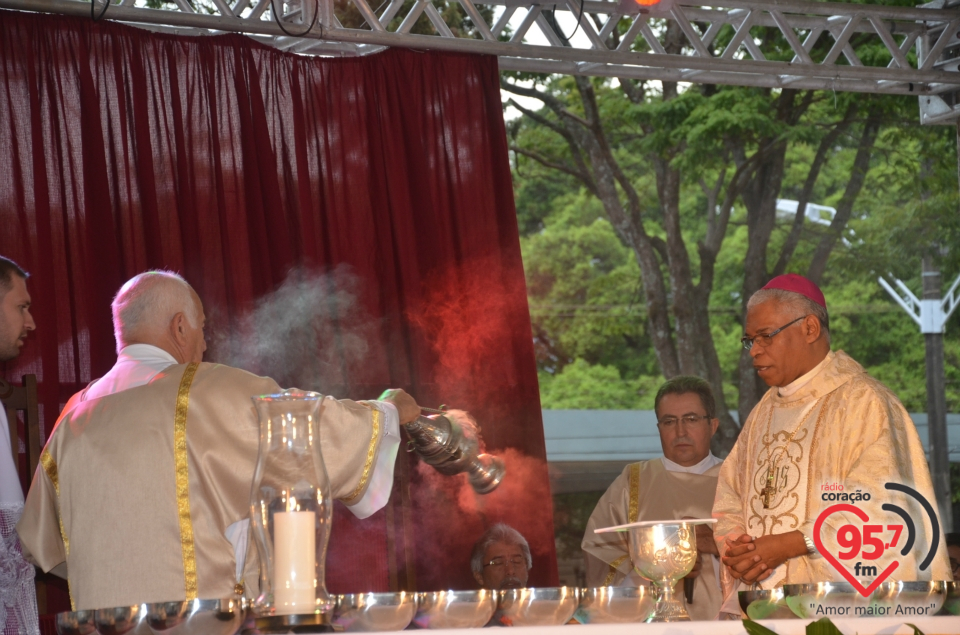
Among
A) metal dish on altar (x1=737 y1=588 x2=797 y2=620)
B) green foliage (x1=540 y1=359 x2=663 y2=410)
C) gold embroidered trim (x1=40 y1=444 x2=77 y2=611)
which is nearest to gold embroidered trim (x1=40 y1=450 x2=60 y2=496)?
gold embroidered trim (x1=40 y1=444 x2=77 y2=611)

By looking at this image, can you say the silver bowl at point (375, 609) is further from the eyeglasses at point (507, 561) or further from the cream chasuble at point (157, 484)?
the eyeglasses at point (507, 561)

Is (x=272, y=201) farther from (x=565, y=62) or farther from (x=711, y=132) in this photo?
(x=711, y=132)

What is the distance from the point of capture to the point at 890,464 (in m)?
3.09

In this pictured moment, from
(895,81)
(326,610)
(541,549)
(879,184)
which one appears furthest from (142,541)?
(879,184)

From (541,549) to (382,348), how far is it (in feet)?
3.75

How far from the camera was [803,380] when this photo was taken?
3.49 meters

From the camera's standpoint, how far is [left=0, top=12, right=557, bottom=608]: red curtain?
178 inches

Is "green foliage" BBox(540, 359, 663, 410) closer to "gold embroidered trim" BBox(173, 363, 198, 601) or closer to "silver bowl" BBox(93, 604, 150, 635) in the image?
"gold embroidered trim" BBox(173, 363, 198, 601)

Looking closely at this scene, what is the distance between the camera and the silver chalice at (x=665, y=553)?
2451 mm

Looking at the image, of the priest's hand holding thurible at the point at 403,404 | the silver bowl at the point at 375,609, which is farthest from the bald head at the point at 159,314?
the silver bowl at the point at 375,609

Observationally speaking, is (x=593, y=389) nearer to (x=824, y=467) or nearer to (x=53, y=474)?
(x=824, y=467)

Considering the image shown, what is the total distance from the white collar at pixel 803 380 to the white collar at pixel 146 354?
182 cm

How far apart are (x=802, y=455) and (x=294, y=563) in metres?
1.97

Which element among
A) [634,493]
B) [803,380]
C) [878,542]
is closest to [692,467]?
[634,493]
